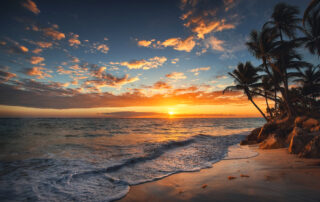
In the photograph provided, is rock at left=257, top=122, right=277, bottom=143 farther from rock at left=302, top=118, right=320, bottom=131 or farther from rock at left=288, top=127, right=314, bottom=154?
rock at left=288, top=127, right=314, bottom=154

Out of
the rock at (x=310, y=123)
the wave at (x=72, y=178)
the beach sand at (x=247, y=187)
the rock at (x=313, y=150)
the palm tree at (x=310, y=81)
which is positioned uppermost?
the palm tree at (x=310, y=81)

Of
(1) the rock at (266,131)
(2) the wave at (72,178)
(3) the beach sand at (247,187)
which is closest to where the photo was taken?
(3) the beach sand at (247,187)

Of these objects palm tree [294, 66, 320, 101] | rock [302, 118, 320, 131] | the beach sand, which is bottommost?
the beach sand

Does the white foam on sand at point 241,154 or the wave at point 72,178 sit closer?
the wave at point 72,178

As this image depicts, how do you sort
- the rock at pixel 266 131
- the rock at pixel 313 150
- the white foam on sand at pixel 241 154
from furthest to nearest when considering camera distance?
the rock at pixel 266 131 → the white foam on sand at pixel 241 154 → the rock at pixel 313 150

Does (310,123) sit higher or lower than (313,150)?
higher

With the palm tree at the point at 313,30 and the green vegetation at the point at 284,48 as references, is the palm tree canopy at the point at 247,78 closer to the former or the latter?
the green vegetation at the point at 284,48

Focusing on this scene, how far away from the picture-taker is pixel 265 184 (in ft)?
13.0

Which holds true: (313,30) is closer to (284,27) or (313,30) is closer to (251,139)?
(284,27)

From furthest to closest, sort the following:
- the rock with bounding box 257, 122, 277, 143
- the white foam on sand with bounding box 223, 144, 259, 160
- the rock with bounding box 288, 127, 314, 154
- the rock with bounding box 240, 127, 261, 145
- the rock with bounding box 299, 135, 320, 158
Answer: the rock with bounding box 240, 127, 261, 145, the rock with bounding box 257, 122, 277, 143, the white foam on sand with bounding box 223, 144, 259, 160, the rock with bounding box 288, 127, 314, 154, the rock with bounding box 299, 135, 320, 158

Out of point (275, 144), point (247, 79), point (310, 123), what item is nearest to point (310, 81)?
point (247, 79)

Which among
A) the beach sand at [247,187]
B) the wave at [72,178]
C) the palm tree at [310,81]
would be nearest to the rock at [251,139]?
the beach sand at [247,187]

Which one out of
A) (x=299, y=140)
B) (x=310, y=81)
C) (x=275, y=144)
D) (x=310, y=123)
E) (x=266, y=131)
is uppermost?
(x=310, y=81)

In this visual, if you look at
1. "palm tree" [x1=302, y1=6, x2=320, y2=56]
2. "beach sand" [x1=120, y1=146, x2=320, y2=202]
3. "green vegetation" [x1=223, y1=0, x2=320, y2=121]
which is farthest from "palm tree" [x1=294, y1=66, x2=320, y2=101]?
"beach sand" [x1=120, y1=146, x2=320, y2=202]
